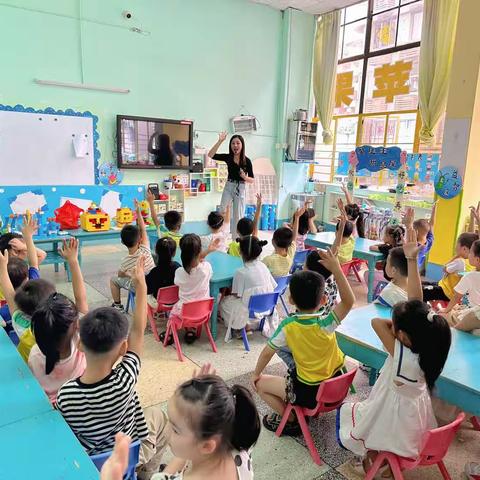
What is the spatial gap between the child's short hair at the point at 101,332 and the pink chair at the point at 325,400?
96cm

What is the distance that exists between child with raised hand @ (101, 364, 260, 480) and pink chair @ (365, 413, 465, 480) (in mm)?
795

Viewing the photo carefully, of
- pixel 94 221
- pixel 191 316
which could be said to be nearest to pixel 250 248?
pixel 191 316

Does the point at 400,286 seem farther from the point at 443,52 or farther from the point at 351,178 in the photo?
the point at 443,52

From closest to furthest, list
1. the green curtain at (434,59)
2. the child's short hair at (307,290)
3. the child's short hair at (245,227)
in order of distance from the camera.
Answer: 1. the child's short hair at (307,290)
2. the child's short hair at (245,227)
3. the green curtain at (434,59)

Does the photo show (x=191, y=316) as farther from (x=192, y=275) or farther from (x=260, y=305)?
(x=260, y=305)

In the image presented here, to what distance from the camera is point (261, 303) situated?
121 inches

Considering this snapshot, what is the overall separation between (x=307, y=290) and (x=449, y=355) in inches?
28.2

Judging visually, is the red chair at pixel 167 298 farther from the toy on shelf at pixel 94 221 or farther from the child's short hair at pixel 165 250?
the toy on shelf at pixel 94 221

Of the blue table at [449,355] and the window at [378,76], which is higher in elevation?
the window at [378,76]

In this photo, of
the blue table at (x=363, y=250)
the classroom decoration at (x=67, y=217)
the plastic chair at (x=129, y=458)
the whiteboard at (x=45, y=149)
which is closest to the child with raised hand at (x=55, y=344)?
the plastic chair at (x=129, y=458)

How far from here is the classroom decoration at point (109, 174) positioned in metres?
6.19

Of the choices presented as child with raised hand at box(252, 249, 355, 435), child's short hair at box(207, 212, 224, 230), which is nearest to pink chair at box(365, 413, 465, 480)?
child with raised hand at box(252, 249, 355, 435)

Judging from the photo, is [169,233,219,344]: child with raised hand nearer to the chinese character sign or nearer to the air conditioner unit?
the air conditioner unit

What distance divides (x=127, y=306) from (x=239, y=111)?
4945 mm
